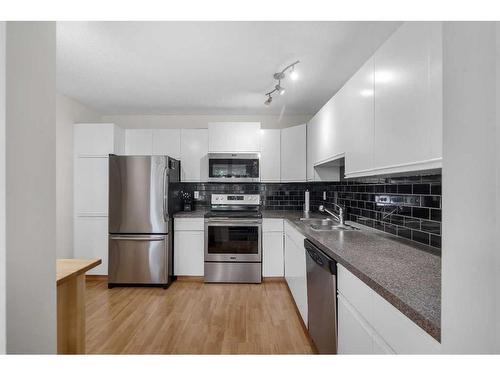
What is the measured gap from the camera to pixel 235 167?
11.5ft

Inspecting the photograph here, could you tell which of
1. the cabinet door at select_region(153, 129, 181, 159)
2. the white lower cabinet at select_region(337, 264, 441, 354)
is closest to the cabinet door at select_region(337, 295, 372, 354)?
the white lower cabinet at select_region(337, 264, 441, 354)

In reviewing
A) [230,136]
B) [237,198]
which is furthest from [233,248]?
[230,136]

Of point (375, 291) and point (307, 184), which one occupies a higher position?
point (307, 184)

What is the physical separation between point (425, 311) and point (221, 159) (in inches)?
118

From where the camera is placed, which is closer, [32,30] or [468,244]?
[468,244]

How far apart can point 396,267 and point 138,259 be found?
114 inches

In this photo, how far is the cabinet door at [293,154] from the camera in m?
3.52

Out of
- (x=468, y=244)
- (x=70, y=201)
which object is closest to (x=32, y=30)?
(x=468, y=244)

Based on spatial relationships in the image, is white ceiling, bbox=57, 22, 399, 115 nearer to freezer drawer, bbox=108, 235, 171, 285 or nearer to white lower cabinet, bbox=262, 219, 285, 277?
white lower cabinet, bbox=262, 219, 285, 277

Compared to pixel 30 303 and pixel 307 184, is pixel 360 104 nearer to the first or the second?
Result: pixel 30 303

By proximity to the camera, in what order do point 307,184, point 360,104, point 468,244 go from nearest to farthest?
point 468,244, point 360,104, point 307,184

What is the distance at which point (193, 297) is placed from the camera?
2.83 metres

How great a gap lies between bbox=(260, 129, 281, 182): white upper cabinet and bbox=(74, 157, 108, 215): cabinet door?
2.07 meters

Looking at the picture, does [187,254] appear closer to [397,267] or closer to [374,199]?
[374,199]
